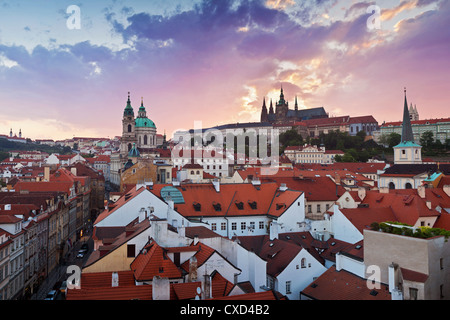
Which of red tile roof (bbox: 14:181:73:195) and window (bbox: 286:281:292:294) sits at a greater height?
red tile roof (bbox: 14:181:73:195)

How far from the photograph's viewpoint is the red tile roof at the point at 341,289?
16250 mm

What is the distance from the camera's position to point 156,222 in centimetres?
1928

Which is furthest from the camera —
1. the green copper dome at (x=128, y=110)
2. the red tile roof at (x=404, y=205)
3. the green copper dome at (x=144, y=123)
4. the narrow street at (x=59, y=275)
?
the green copper dome at (x=144, y=123)

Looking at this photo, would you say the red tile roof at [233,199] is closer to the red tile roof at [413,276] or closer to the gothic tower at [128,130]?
the red tile roof at [413,276]

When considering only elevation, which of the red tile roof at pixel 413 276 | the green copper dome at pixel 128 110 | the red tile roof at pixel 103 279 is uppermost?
the green copper dome at pixel 128 110

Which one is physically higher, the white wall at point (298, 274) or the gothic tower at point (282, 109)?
the gothic tower at point (282, 109)

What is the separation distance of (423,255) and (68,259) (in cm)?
3545

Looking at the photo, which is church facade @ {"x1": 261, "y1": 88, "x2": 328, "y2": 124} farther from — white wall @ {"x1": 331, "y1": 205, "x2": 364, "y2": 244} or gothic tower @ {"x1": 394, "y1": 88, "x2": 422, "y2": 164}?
white wall @ {"x1": 331, "y1": 205, "x2": 364, "y2": 244}

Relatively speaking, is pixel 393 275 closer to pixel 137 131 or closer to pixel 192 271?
pixel 192 271

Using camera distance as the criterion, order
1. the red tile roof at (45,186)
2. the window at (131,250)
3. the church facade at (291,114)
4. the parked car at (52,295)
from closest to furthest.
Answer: the window at (131,250) < the parked car at (52,295) < the red tile roof at (45,186) < the church facade at (291,114)

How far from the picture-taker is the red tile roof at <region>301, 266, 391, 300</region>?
16250 millimetres

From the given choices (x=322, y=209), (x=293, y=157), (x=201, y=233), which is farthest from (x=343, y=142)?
(x=201, y=233)

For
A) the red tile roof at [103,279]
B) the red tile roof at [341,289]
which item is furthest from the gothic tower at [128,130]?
the red tile roof at [341,289]

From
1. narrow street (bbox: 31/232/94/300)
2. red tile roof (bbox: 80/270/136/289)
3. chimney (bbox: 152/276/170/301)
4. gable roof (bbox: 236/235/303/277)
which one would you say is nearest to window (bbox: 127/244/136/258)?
red tile roof (bbox: 80/270/136/289)
